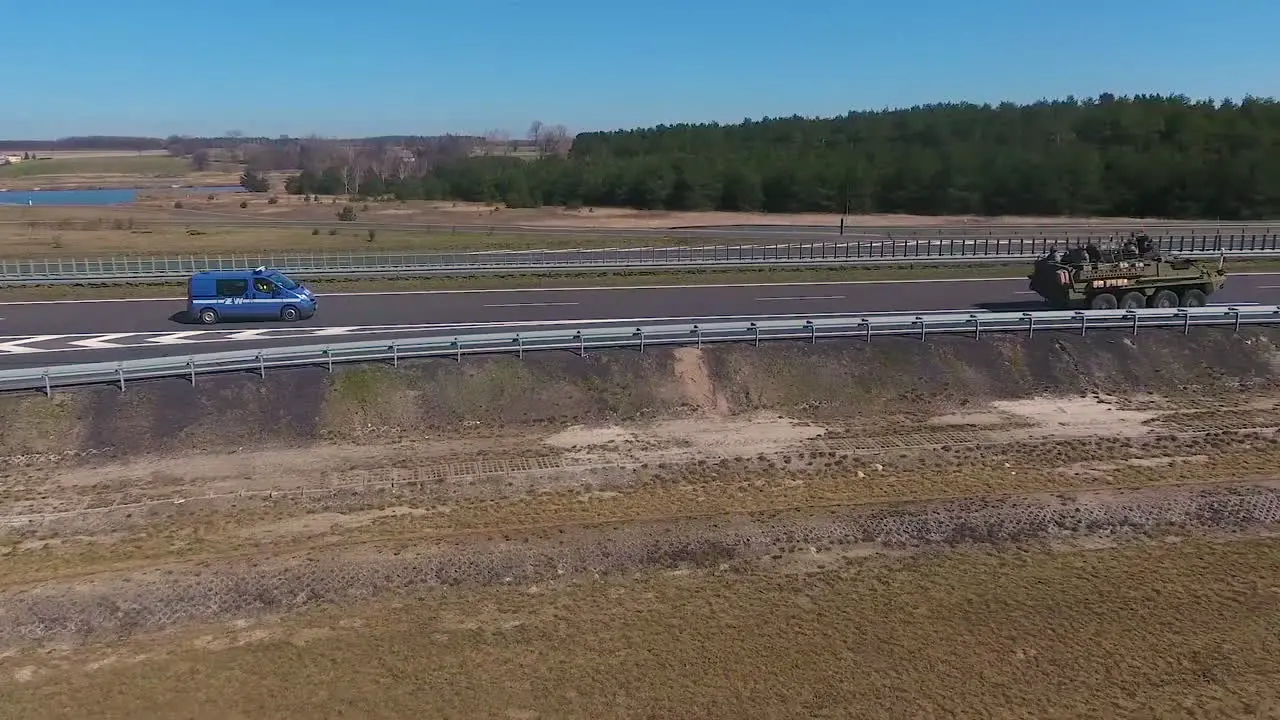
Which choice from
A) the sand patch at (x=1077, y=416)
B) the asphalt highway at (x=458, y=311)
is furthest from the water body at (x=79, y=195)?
the sand patch at (x=1077, y=416)

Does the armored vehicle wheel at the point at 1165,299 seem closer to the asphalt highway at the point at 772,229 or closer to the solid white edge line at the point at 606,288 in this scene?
the solid white edge line at the point at 606,288

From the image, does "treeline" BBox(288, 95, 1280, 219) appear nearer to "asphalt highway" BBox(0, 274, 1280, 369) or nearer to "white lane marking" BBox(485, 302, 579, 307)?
"asphalt highway" BBox(0, 274, 1280, 369)

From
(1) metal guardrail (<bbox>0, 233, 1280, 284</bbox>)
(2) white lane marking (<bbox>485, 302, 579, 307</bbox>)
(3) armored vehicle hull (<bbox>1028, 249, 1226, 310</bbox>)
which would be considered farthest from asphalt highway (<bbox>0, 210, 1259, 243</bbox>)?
(3) armored vehicle hull (<bbox>1028, 249, 1226, 310</bbox>)

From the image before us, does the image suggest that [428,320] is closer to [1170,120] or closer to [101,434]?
[101,434]

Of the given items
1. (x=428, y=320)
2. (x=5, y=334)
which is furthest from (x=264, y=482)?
(x=5, y=334)

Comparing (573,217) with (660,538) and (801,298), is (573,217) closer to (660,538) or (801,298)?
(801,298)

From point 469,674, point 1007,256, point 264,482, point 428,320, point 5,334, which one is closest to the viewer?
point 469,674
